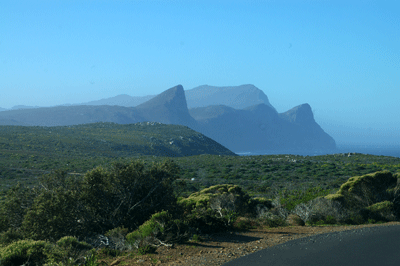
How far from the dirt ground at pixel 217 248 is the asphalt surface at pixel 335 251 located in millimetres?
450

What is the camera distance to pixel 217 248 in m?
8.69

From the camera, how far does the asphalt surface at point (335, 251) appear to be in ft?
23.4

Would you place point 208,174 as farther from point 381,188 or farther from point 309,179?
point 381,188

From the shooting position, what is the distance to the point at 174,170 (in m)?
11.8

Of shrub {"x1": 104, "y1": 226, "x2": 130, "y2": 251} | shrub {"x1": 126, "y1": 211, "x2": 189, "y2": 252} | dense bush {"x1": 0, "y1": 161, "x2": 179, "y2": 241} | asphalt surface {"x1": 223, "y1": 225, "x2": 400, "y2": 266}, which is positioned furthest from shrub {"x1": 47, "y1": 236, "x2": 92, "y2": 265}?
asphalt surface {"x1": 223, "y1": 225, "x2": 400, "y2": 266}

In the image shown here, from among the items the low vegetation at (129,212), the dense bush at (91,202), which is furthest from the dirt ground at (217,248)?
the dense bush at (91,202)

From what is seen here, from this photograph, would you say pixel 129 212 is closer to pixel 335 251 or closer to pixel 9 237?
pixel 9 237

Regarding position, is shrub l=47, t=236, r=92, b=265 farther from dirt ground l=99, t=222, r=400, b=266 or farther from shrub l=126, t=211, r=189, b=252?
shrub l=126, t=211, r=189, b=252

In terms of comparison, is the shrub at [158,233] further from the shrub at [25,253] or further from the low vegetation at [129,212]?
the shrub at [25,253]

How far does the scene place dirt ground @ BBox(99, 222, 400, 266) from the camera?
7566 millimetres

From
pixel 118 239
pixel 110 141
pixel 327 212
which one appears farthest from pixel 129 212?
pixel 110 141

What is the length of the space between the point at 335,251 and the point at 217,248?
2.96 meters

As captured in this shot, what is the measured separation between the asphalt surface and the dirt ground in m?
0.45

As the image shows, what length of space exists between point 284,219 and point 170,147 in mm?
69289
